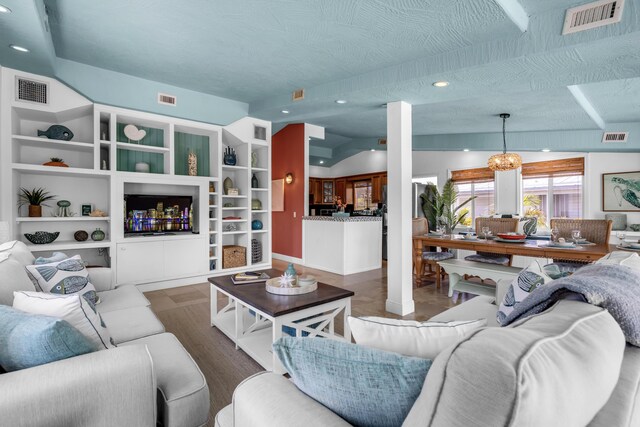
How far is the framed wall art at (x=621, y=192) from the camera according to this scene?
5074 mm

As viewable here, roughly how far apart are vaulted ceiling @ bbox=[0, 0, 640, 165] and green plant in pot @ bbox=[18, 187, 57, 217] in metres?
1.38

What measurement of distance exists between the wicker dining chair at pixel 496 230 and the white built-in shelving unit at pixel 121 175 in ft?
11.0

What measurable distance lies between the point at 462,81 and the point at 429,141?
3.35 metres

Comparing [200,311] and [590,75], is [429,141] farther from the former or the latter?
[200,311]

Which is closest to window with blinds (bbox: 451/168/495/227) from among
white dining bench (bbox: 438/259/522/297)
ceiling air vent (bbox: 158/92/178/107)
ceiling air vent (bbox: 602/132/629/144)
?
ceiling air vent (bbox: 602/132/629/144)

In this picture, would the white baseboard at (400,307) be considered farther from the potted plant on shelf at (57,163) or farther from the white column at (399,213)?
the potted plant on shelf at (57,163)

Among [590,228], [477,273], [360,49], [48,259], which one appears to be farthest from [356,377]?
[590,228]

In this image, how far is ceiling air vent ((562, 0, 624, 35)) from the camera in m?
2.04

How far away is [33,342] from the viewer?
108 centimetres

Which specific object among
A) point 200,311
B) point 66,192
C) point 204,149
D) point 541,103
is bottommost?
point 200,311

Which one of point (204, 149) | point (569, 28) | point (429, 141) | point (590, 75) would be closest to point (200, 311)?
point (204, 149)

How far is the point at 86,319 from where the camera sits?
1.29m

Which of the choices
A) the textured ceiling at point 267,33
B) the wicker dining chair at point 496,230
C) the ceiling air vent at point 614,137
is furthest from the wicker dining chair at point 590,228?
the textured ceiling at point 267,33

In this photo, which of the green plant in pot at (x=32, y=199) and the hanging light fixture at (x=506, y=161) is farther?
the hanging light fixture at (x=506, y=161)
